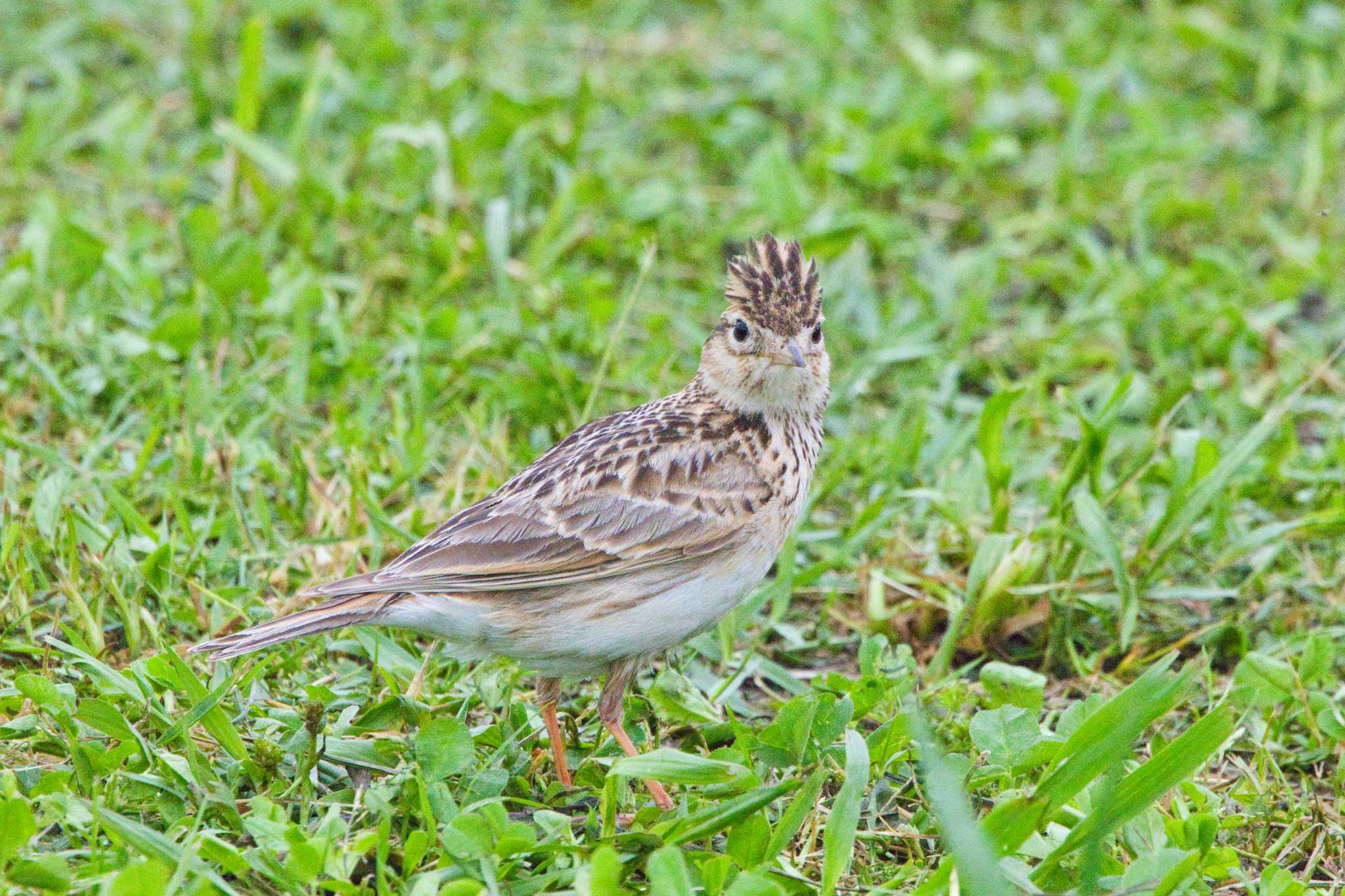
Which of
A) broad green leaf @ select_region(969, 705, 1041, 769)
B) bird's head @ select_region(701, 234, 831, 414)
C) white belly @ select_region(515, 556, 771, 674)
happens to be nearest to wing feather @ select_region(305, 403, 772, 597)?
white belly @ select_region(515, 556, 771, 674)

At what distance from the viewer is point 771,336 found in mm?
5402

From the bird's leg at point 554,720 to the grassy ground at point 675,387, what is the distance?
8cm

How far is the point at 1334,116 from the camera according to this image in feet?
31.8

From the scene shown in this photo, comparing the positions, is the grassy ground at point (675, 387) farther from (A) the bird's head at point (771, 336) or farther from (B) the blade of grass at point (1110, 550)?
(A) the bird's head at point (771, 336)

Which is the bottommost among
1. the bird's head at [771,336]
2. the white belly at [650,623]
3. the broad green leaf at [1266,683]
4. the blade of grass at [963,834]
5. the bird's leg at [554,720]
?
the bird's leg at [554,720]

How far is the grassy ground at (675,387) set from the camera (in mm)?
4465

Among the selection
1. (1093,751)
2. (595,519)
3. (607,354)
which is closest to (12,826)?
(595,519)

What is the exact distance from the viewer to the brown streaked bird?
16.1 ft

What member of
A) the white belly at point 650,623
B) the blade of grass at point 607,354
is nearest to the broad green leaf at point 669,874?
the white belly at point 650,623

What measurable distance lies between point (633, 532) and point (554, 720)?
64 centimetres

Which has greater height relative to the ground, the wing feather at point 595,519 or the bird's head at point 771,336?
the bird's head at point 771,336

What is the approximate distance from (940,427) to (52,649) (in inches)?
151

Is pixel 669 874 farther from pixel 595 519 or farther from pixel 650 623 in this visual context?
pixel 595 519

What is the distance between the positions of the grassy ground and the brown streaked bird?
316 millimetres
